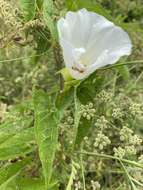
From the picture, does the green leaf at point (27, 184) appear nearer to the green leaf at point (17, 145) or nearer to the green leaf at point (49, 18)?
the green leaf at point (17, 145)

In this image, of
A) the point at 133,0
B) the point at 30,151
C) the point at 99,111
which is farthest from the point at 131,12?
the point at 30,151

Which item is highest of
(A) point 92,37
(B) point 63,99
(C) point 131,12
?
(C) point 131,12

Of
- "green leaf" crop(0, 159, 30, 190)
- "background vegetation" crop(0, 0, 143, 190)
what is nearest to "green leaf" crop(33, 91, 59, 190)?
"background vegetation" crop(0, 0, 143, 190)

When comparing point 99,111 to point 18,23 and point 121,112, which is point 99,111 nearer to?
point 121,112

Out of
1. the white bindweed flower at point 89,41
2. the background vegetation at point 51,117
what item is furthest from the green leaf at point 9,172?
the white bindweed flower at point 89,41

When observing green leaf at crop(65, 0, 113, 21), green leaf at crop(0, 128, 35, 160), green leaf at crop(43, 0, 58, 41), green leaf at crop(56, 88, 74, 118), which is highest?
green leaf at crop(65, 0, 113, 21)

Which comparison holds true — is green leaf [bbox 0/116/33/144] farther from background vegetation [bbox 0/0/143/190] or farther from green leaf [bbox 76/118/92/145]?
green leaf [bbox 76/118/92/145]

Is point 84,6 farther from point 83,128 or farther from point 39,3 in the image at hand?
point 83,128
